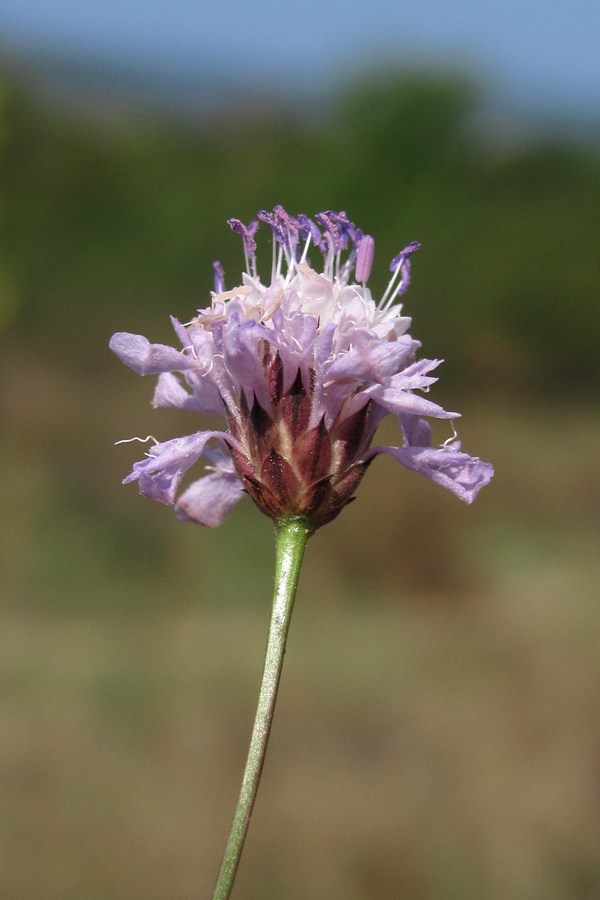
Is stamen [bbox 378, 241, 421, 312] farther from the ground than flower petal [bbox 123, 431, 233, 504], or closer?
farther from the ground

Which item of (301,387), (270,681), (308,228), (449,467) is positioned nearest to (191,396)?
(301,387)

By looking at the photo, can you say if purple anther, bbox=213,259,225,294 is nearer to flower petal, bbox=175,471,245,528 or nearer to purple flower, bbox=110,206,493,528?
purple flower, bbox=110,206,493,528

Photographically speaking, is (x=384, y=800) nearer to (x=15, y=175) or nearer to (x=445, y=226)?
(x=445, y=226)

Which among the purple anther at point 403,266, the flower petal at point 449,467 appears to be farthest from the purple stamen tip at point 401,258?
the flower petal at point 449,467

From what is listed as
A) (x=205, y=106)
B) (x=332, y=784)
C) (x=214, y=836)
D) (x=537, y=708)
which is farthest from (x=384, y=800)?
(x=205, y=106)

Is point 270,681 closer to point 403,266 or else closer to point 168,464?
point 168,464

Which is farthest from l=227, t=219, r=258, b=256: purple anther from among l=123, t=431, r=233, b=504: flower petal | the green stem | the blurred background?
the blurred background
